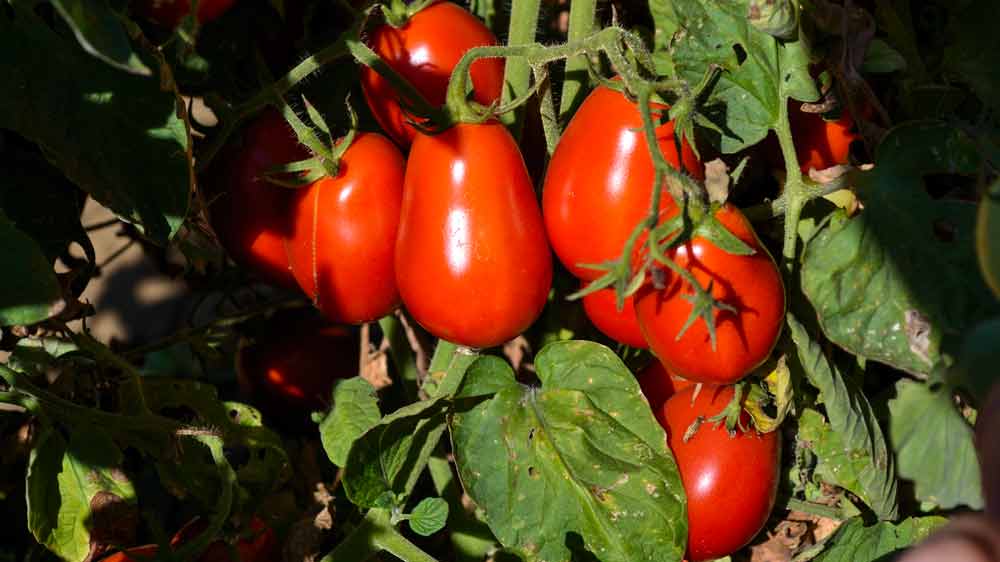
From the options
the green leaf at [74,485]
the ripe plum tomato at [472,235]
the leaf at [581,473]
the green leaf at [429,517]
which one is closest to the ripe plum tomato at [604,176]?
the ripe plum tomato at [472,235]

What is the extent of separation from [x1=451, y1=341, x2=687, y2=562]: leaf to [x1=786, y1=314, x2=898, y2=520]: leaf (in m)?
0.17

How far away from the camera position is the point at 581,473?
1166 mm

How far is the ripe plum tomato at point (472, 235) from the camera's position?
3.52 ft

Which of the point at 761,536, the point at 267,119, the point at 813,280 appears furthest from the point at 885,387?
the point at 267,119

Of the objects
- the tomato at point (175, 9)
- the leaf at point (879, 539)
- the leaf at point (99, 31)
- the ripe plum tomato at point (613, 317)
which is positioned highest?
the leaf at point (99, 31)

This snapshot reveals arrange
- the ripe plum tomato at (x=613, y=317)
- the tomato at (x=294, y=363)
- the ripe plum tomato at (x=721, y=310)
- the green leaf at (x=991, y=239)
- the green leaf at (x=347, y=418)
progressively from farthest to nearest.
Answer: the tomato at (x=294, y=363)
the green leaf at (x=347, y=418)
the ripe plum tomato at (x=613, y=317)
the ripe plum tomato at (x=721, y=310)
the green leaf at (x=991, y=239)

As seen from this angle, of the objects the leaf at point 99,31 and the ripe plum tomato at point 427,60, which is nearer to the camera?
the leaf at point 99,31

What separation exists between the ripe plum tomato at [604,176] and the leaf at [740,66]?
101mm

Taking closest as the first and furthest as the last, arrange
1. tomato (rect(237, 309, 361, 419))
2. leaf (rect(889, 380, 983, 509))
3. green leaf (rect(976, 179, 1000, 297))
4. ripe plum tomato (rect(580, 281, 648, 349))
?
green leaf (rect(976, 179, 1000, 297)) → leaf (rect(889, 380, 983, 509)) → ripe plum tomato (rect(580, 281, 648, 349)) → tomato (rect(237, 309, 361, 419))

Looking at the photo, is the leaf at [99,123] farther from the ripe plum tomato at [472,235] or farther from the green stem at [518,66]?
the green stem at [518,66]

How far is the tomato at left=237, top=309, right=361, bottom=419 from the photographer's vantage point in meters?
1.65

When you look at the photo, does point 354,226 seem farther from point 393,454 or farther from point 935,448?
point 935,448

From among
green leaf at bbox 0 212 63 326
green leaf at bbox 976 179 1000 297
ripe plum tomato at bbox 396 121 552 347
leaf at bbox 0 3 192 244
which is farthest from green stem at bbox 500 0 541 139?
green leaf at bbox 976 179 1000 297

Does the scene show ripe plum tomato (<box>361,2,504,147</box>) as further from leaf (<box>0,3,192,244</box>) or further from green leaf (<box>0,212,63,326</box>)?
green leaf (<box>0,212,63,326</box>)
